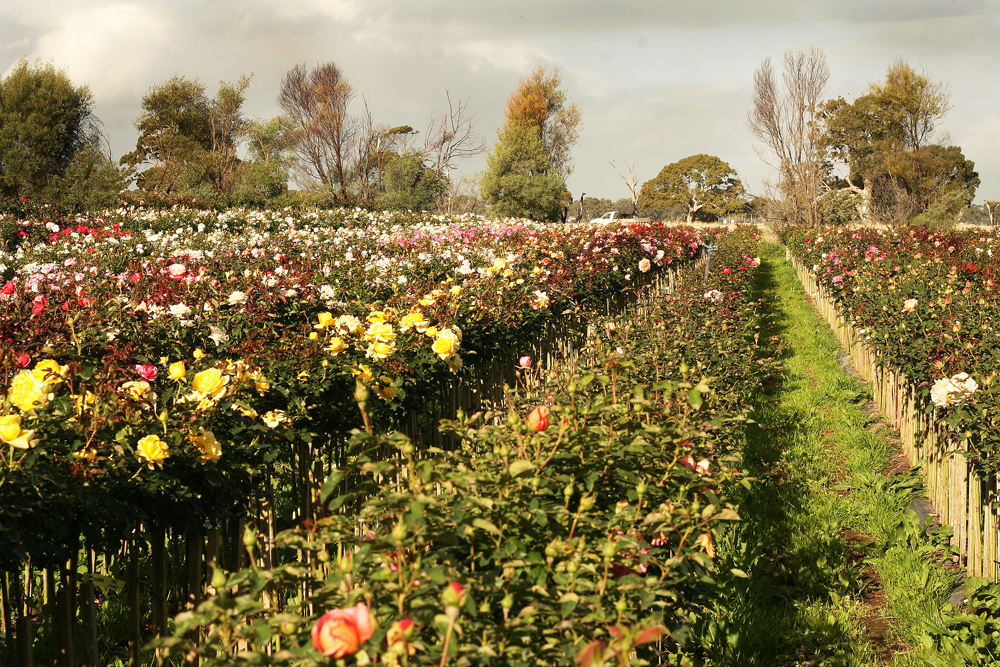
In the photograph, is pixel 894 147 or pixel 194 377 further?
pixel 894 147

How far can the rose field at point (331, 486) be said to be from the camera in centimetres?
127

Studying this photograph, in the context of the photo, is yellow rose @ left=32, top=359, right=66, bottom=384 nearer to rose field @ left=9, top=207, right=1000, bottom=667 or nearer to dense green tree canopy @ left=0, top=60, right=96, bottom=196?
rose field @ left=9, top=207, right=1000, bottom=667

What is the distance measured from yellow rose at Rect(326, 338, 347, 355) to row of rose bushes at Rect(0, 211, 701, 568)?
3 centimetres

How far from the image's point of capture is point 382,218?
16891 millimetres

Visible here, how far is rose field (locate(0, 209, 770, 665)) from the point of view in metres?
1.27

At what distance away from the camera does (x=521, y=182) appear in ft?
108

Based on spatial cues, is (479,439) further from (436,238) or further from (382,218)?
(382,218)

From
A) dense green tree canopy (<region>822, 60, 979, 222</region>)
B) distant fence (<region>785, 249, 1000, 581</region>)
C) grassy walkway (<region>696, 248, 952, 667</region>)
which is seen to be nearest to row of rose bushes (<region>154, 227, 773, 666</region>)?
grassy walkway (<region>696, 248, 952, 667</region>)

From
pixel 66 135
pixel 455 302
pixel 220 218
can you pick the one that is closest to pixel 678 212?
pixel 66 135

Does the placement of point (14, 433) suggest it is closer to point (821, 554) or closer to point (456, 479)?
point (456, 479)

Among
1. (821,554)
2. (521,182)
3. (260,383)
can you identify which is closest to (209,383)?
(260,383)

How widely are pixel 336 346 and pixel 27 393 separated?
3.58 ft

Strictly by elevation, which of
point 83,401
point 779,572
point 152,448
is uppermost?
point 83,401

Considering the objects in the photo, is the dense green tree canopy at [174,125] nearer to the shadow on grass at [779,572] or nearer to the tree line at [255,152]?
the tree line at [255,152]
